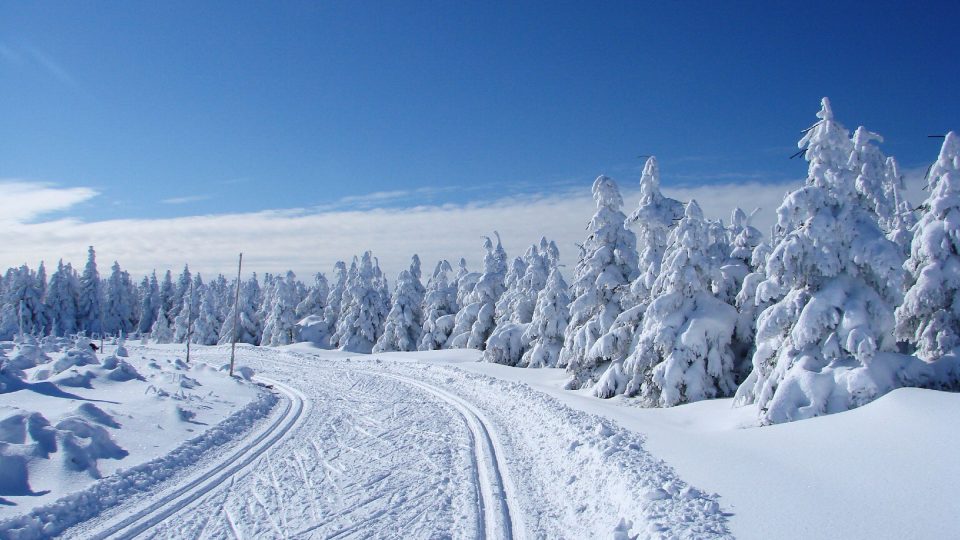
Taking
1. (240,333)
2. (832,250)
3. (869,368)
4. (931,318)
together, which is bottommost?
(240,333)

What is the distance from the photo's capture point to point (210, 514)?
9234 mm

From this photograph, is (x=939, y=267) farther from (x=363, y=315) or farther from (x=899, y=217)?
(x=363, y=315)

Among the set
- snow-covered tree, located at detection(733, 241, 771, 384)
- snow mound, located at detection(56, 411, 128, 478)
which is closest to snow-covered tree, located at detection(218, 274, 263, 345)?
snow mound, located at detection(56, 411, 128, 478)

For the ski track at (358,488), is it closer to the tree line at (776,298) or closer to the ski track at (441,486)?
the ski track at (441,486)

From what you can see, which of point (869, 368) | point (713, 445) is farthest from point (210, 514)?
point (869, 368)

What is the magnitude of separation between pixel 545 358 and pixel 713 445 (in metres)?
21.8

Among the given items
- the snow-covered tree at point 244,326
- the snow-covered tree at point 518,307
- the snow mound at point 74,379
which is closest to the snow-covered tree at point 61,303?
the snow-covered tree at point 244,326

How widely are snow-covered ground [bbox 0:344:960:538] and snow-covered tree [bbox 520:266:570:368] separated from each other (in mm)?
16312

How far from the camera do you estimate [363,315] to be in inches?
2367

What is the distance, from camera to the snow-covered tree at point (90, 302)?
3282 inches

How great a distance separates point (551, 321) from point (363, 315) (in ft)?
102

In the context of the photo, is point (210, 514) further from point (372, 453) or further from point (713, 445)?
point (713, 445)

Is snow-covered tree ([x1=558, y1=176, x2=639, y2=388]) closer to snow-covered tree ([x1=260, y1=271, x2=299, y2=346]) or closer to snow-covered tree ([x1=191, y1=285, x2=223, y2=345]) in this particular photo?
snow-covered tree ([x1=260, y1=271, x2=299, y2=346])

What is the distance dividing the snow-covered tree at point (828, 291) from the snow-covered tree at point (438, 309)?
4035 centimetres
